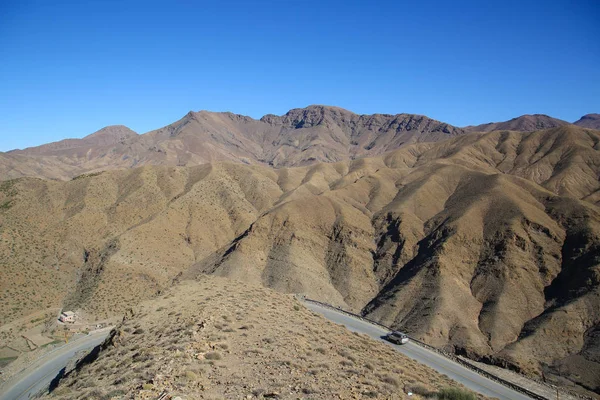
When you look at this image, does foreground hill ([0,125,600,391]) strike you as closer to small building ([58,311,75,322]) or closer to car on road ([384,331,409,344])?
small building ([58,311,75,322])

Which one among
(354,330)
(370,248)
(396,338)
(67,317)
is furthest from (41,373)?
(370,248)

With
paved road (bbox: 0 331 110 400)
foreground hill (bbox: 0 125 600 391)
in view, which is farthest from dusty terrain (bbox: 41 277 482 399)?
foreground hill (bbox: 0 125 600 391)

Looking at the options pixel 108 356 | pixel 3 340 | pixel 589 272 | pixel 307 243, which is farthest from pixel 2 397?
pixel 589 272

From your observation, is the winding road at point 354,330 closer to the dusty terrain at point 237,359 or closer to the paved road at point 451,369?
the paved road at point 451,369

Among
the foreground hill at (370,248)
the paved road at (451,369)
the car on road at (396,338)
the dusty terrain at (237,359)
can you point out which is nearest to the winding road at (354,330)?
the paved road at (451,369)

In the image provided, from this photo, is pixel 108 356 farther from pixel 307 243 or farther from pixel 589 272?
pixel 589 272

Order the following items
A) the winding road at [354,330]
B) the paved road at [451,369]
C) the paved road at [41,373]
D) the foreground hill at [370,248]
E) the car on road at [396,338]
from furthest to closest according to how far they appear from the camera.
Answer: the foreground hill at [370,248] → the car on road at [396,338] → the paved road at [41,373] → the winding road at [354,330] → the paved road at [451,369]
